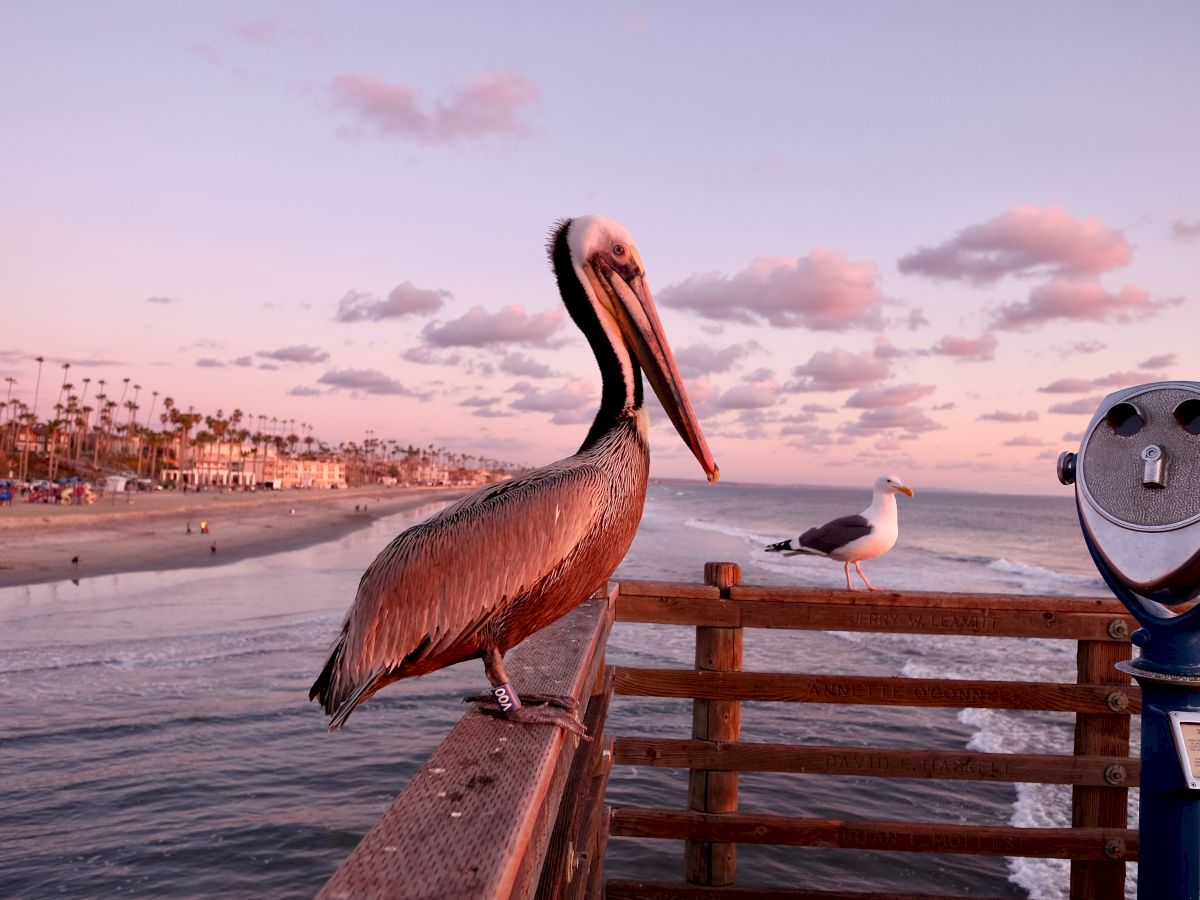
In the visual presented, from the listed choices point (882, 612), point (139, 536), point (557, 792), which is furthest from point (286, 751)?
point (139, 536)

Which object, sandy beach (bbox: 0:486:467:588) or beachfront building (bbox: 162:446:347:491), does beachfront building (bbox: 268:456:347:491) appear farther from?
sandy beach (bbox: 0:486:467:588)

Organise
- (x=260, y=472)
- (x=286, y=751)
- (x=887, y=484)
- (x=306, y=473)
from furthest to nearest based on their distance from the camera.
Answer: (x=306, y=473) < (x=260, y=472) < (x=286, y=751) < (x=887, y=484)

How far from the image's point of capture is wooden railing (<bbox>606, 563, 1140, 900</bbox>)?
3506mm

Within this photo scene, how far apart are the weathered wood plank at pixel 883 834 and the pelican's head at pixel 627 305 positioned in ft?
6.05

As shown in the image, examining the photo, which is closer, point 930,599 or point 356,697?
point 356,697

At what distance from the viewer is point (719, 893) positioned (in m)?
3.49

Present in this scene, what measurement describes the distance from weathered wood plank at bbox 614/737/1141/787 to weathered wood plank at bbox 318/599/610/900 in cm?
179

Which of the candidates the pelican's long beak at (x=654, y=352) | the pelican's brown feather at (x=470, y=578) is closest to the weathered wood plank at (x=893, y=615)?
the pelican's long beak at (x=654, y=352)

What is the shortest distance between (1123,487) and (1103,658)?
173cm

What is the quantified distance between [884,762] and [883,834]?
0.29m

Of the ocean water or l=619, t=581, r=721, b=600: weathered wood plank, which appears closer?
l=619, t=581, r=721, b=600: weathered wood plank

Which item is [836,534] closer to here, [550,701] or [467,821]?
[550,701]

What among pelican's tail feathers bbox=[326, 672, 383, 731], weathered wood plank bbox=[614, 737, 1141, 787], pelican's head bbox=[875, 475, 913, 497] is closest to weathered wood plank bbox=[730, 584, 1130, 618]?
weathered wood plank bbox=[614, 737, 1141, 787]

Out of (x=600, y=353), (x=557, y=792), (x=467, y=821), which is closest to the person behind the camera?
(x=467, y=821)
